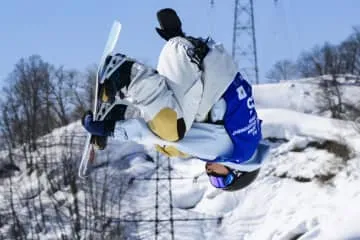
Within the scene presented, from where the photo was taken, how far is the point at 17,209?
870 inches

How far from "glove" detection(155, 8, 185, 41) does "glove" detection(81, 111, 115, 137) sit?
15.5 inches

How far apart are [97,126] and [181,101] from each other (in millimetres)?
307

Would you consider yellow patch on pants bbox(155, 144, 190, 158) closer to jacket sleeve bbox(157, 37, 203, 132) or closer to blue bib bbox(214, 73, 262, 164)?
blue bib bbox(214, 73, 262, 164)

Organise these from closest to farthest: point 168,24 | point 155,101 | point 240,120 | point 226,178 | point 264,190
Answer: point 155,101
point 168,24
point 240,120
point 226,178
point 264,190

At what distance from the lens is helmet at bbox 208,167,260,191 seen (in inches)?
134

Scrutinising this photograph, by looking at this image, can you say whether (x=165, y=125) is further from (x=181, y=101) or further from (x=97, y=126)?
(x=97, y=126)

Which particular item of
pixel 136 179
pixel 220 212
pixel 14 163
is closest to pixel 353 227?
pixel 220 212

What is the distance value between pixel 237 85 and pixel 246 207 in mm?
17261

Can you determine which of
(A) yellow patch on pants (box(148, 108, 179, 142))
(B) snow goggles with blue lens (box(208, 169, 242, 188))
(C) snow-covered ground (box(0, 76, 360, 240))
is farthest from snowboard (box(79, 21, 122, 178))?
(C) snow-covered ground (box(0, 76, 360, 240))

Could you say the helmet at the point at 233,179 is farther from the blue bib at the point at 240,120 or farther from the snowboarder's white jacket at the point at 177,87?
the snowboarder's white jacket at the point at 177,87

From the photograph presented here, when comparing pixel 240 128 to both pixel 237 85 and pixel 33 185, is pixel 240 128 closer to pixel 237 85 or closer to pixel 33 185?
pixel 237 85

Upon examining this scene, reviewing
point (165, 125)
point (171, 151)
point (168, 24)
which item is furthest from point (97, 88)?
point (171, 151)

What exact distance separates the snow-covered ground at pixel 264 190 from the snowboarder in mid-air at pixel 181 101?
38.0 feet

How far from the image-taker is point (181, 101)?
8.95ft
